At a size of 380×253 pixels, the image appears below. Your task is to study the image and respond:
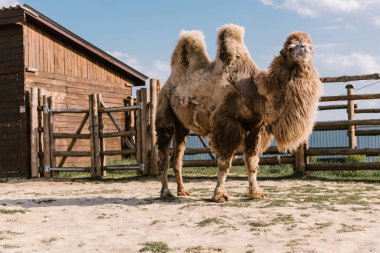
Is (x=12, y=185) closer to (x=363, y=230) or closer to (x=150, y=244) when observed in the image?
(x=150, y=244)

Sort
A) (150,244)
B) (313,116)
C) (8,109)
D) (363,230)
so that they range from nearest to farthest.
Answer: (150,244) → (363,230) → (313,116) → (8,109)

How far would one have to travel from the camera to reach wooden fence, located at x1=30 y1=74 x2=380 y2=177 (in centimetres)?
1138

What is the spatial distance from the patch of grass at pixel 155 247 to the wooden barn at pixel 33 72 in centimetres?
1048

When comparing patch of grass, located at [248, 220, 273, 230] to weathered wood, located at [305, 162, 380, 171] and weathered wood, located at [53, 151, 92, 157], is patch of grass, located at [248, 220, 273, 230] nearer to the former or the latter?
weathered wood, located at [305, 162, 380, 171]

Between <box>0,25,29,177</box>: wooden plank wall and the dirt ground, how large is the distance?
20.3 feet

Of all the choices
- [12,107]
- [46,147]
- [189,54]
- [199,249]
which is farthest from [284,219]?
[12,107]

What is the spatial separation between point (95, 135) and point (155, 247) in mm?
8953

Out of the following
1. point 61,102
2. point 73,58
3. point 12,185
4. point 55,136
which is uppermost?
point 73,58

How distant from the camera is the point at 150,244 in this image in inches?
181

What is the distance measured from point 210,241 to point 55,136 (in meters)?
9.75

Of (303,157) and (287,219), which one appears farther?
(303,157)

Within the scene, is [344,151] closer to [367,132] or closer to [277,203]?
[367,132]

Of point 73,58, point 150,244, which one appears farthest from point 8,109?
point 150,244

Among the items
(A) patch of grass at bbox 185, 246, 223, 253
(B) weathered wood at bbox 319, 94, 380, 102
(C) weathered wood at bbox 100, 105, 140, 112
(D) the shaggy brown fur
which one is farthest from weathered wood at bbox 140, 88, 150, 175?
(A) patch of grass at bbox 185, 246, 223, 253
